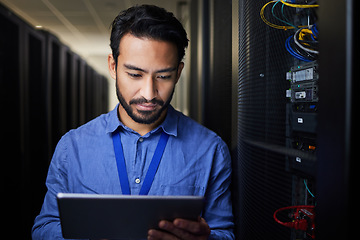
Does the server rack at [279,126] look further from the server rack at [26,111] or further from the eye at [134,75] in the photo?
the server rack at [26,111]

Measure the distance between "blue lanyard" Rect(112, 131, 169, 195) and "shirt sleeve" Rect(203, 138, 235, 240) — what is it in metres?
0.21

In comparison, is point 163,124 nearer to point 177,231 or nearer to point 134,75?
point 134,75

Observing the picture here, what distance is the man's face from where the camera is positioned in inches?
38.7

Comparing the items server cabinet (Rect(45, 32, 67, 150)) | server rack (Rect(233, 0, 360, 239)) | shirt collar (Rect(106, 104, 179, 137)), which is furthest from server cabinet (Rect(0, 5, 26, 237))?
server rack (Rect(233, 0, 360, 239))

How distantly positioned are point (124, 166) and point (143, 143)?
0.12 meters

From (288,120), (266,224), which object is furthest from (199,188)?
(288,120)

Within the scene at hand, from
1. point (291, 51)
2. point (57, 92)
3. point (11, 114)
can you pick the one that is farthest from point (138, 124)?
point (57, 92)

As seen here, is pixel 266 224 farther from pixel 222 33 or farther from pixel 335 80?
pixel 222 33

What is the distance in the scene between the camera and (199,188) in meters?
1.08

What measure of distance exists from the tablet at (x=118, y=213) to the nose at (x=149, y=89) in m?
0.39

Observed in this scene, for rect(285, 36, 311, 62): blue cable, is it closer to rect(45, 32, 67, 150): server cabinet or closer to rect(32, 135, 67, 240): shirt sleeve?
rect(32, 135, 67, 240): shirt sleeve

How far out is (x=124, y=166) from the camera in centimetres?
101

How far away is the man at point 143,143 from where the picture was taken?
1.00 metres

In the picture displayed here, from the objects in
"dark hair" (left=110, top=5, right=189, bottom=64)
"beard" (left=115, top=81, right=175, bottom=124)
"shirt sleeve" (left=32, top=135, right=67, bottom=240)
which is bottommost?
"shirt sleeve" (left=32, top=135, right=67, bottom=240)
